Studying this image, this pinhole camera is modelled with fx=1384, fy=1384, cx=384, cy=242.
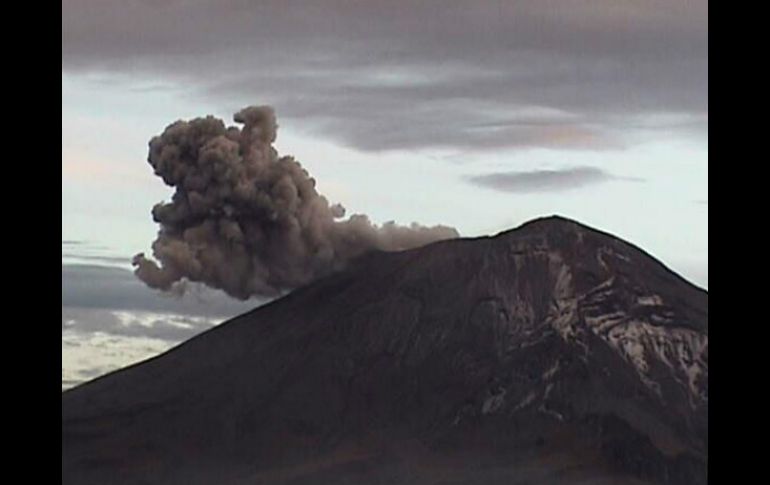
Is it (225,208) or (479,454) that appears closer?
(225,208)

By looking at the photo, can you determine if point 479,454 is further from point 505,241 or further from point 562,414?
point 505,241

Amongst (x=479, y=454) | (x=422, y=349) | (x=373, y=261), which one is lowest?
(x=479, y=454)

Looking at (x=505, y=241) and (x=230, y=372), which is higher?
(x=505, y=241)
